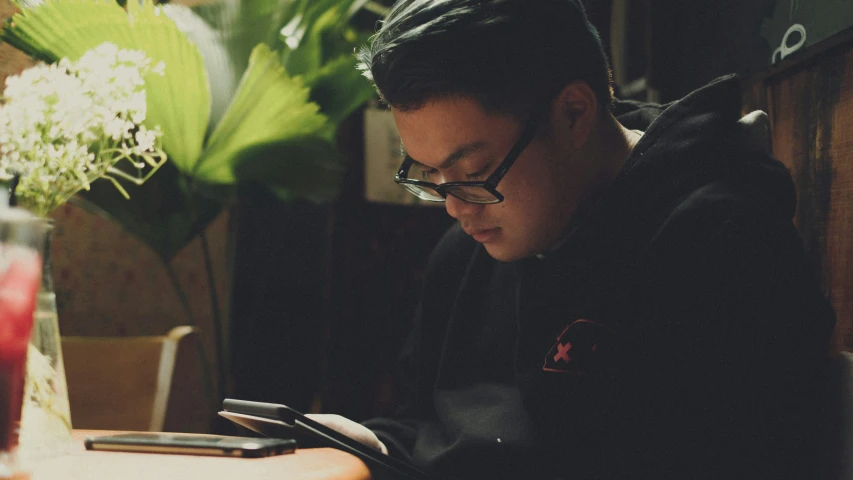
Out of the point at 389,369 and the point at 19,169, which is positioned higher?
the point at 19,169

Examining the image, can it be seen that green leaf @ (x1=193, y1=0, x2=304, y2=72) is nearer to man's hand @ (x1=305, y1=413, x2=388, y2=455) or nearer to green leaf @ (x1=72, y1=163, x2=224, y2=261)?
green leaf @ (x1=72, y1=163, x2=224, y2=261)

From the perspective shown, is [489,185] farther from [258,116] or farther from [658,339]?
[258,116]

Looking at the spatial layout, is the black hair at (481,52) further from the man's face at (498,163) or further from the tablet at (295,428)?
the tablet at (295,428)

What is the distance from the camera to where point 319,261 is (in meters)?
2.55

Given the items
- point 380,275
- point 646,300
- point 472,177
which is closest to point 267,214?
point 380,275

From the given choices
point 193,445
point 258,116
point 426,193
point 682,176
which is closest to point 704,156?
point 682,176

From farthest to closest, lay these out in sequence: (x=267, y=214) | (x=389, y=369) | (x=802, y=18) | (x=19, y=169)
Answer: (x=389, y=369), (x=267, y=214), (x=802, y=18), (x=19, y=169)

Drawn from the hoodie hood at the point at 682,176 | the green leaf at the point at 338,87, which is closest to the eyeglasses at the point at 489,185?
the hoodie hood at the point at 682,176

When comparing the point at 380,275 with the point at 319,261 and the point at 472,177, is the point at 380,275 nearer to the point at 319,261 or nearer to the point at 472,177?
the point at 319,261

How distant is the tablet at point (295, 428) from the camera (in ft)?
3.15

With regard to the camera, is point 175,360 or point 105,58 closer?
point 105,58

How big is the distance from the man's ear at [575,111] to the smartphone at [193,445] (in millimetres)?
681

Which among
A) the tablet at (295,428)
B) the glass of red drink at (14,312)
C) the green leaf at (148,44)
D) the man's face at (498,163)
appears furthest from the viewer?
the green leaf at (148,44)

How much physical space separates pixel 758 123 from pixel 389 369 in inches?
74.5
